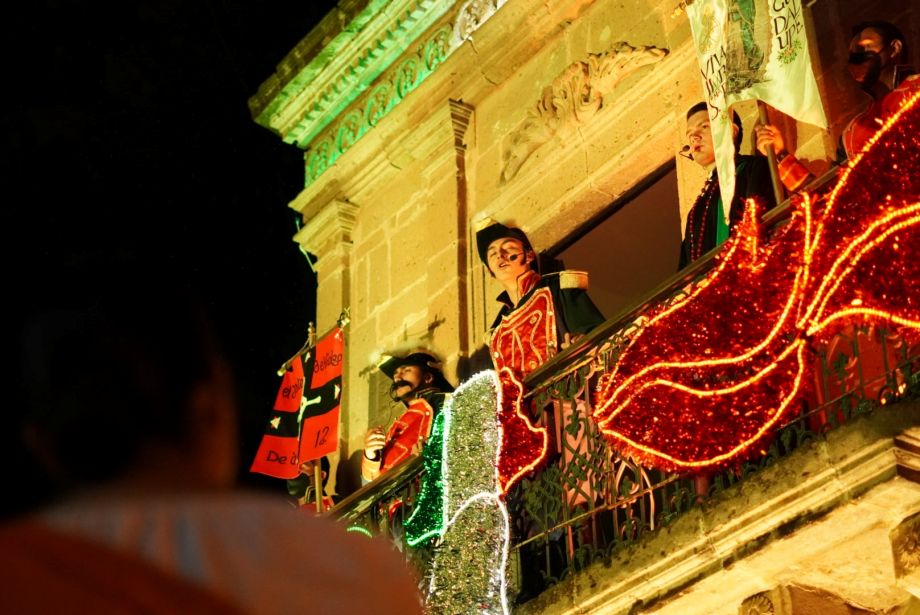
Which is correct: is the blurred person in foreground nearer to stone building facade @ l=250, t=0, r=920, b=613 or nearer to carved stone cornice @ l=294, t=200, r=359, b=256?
stone building facade @ l=250, t=0, r=920, b=613

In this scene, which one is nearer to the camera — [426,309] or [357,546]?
[357,546]

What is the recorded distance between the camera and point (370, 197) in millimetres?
12102

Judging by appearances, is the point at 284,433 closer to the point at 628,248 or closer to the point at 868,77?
the point at 628,248

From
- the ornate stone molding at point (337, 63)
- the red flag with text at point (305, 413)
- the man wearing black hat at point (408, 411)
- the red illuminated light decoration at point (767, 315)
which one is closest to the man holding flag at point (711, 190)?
the red illuminated light decoration at point (767, 315)

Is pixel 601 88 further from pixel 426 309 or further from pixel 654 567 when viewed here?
pixel 654 567

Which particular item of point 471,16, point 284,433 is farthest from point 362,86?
point 284,433

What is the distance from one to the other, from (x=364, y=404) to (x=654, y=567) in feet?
16.4

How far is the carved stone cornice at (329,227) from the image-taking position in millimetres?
12234

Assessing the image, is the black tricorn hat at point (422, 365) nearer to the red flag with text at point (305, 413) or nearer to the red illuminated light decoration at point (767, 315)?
the red flag with text at point (305, 413)

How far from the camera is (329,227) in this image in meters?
12.4

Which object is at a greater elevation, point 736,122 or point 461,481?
point 736,122

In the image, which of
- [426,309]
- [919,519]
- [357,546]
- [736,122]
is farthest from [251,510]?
[426,309]

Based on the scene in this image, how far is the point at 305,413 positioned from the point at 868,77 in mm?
5417

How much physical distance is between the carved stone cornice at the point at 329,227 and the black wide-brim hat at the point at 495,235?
8.52ft
